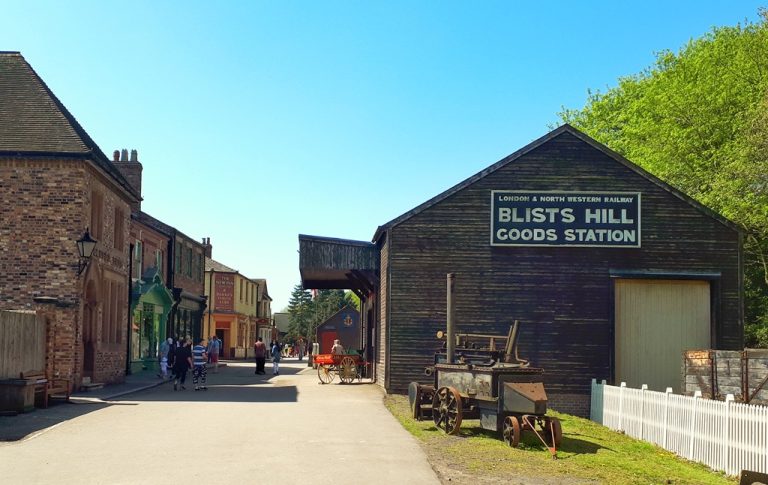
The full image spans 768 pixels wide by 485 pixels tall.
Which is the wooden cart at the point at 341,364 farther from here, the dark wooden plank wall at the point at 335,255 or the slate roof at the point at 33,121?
the slate roof at the point at 33,121

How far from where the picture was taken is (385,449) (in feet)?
42.2

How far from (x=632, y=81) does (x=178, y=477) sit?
43.6 metres

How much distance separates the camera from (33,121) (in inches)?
902

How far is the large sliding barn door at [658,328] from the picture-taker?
2464 centimetres

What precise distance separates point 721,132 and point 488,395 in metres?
27.0

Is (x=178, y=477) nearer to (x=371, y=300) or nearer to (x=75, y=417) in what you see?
(x=75, y=417)

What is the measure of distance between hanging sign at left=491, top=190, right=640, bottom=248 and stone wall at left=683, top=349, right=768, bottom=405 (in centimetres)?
692

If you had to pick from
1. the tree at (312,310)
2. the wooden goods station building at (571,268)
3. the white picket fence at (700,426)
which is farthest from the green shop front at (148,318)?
the tree at (312,310)

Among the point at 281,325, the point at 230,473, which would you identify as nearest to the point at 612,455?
the point at 230,473

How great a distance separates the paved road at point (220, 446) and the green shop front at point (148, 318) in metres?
12.6

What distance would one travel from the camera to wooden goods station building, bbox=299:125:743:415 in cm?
2447

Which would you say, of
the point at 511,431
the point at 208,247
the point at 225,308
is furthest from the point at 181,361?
the point at 208,247

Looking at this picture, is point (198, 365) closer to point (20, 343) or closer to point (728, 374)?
point (20, 343)

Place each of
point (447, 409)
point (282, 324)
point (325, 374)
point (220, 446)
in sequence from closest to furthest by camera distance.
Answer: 1. point (220, 446)
2. point (447, 409)
3. point (325, 374)
4. point (282, 324)
